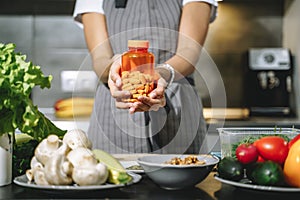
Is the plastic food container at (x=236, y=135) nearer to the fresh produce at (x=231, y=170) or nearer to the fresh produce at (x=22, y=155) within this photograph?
the fresh produce at (x=231, y=170)

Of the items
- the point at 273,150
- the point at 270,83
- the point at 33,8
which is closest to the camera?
the point at 273,150

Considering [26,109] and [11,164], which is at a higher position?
[26,109]

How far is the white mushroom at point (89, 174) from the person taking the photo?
89 centimetres

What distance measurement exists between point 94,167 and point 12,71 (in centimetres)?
25

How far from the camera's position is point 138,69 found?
48.2 inches

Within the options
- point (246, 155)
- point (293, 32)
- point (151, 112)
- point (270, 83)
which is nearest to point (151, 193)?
point (246, 155)

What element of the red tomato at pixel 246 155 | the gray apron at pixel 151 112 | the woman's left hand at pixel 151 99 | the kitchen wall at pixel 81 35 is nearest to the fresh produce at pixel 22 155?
the woman's left hand at pixel 151 99

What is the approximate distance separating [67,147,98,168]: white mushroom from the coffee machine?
7.38ft

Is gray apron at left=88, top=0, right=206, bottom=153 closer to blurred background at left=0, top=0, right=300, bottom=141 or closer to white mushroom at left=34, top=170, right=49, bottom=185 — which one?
white mushroom at left=34, top=170, right=49, bottom=185

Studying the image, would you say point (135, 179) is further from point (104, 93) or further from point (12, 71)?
point (104, 93)

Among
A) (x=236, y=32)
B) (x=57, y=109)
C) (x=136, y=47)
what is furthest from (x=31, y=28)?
(x=136, y=47)

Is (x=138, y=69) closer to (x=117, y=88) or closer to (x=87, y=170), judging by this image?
(x=117, y=88)

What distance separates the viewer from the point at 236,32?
3371 millimetres

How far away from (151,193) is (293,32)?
2.47 metres
